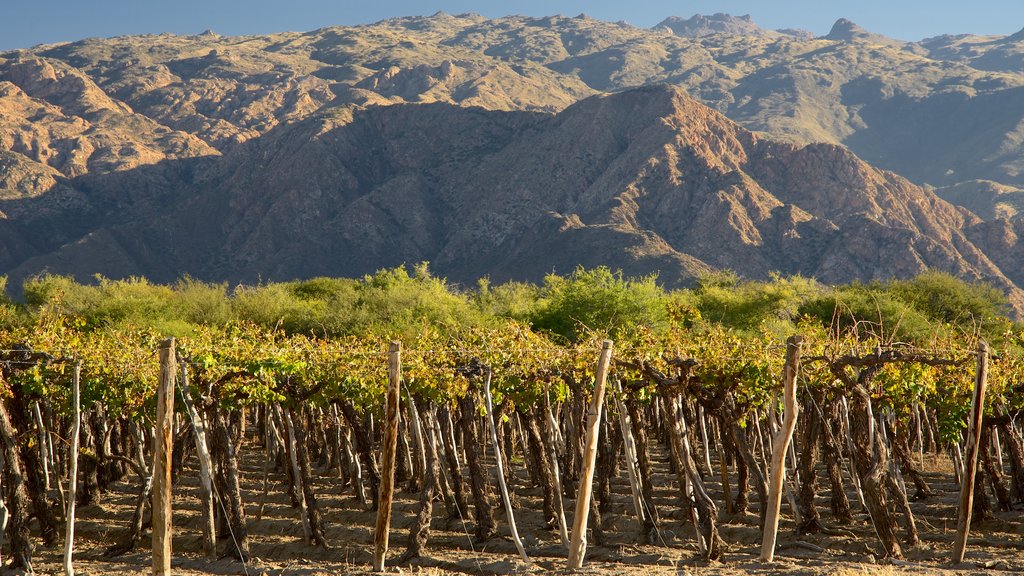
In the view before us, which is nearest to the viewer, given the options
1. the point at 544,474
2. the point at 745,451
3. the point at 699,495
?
the point at 699,495

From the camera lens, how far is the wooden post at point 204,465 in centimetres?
1508

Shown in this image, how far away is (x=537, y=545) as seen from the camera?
18.4 metres

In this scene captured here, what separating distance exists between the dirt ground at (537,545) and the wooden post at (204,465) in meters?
0.41

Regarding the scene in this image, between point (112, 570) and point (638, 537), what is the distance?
1006 cm

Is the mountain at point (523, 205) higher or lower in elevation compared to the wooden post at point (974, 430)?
higher

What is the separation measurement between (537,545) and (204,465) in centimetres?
669

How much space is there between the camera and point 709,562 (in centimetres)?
1565

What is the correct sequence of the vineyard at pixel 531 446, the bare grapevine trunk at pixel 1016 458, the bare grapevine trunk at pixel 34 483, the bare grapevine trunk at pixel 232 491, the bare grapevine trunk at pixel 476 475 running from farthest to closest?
the bare grapevine trunk at pixel 1016 458 < the bare grapevine trunk at pixel 476 475 < the bare grapevine trunk at pixel 34 483 < the bare grapevine trunk at pixel 232 491 < the vineyard at pixel 531 446

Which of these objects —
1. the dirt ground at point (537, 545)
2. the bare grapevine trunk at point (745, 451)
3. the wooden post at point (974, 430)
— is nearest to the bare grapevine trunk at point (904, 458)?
the dirt ground at point (537, 545)

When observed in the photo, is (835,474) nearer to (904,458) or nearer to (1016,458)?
(904,458)

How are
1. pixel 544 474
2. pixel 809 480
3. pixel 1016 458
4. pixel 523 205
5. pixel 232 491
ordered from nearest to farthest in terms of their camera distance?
pixel 232 491
pixel 809 480
pixel 544 474
pixel 1016 458
pixel 523 205

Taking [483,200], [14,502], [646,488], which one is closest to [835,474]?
[646,488]

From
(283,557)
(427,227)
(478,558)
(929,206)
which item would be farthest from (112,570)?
(929,206)

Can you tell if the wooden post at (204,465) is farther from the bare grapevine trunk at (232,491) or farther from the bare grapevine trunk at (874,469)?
the bare grapevine trunk at (874,469)
